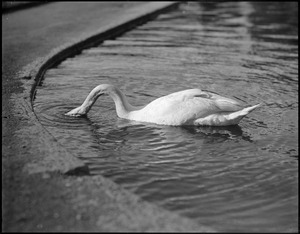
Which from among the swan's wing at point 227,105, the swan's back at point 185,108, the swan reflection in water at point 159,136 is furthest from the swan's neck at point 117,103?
the swan's wing at point 227,105

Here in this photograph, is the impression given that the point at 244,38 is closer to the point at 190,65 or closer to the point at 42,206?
the point at 190,65

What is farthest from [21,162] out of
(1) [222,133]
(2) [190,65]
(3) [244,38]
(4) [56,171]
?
(3) [244,38]

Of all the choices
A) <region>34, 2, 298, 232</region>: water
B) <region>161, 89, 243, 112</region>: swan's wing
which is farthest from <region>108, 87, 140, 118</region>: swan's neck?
<region>161, 89, 243, 112</region>: swan's wing

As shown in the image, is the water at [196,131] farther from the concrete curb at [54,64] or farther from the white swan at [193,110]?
the concrete curb at [54,64]

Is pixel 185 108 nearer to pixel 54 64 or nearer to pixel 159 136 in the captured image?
pixel 159 136

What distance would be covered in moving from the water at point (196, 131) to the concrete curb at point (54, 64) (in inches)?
9.6

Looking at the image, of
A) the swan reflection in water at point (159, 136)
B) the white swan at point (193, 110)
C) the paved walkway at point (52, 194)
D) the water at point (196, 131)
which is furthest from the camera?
the white swan at point (193, 110)

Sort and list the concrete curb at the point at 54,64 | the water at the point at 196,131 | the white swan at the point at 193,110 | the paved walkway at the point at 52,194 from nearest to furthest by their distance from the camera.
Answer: the paved walkway at the point at 52,194 < the concrete curb at the point at 54,64 < the water at the point at 196,131 < the white swan at the point at 193,110

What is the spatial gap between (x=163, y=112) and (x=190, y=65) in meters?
3.91

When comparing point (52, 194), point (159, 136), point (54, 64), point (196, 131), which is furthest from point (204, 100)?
point (54, 64)

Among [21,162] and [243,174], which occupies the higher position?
[21,162]

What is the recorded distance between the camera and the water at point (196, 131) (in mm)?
4879

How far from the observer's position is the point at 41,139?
17.6ft

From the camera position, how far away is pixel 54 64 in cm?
1064
